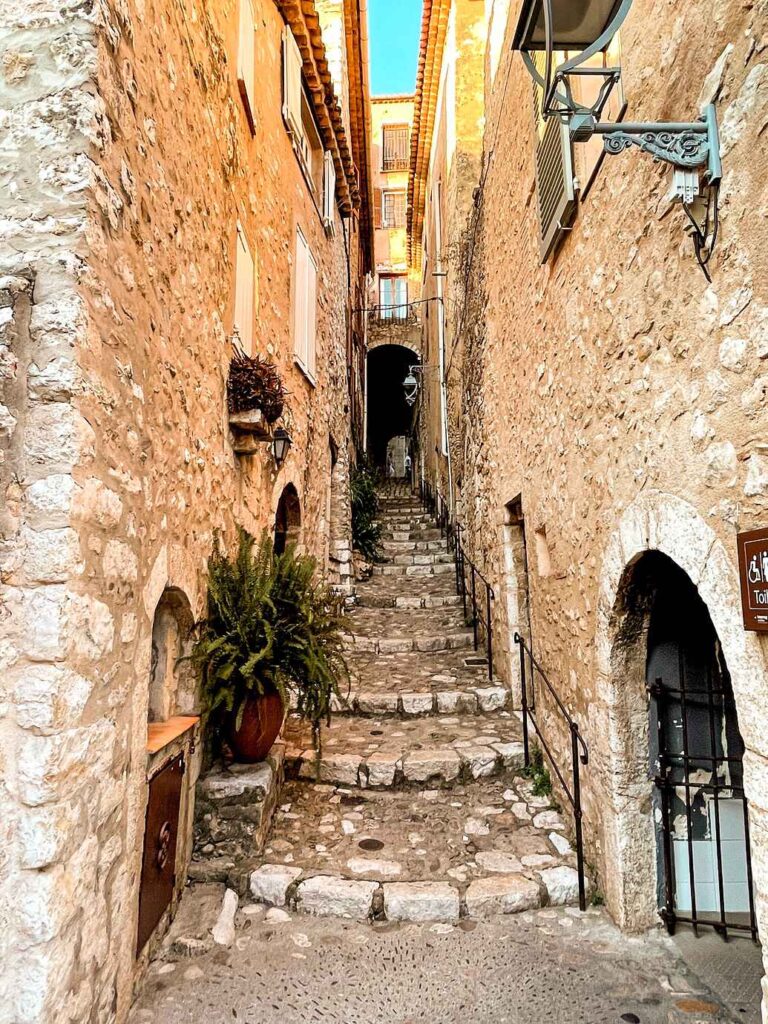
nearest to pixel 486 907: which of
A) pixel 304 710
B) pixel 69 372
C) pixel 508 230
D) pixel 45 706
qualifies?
pixel 304 710

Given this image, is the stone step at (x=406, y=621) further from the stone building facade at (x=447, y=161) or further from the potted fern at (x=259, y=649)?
the potted fern at (x=259, y=649)

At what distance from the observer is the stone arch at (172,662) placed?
3150 millimetres

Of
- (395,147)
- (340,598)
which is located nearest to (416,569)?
(340,598)

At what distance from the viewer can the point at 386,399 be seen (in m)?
23.1

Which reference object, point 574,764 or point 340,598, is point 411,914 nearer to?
point 574,764

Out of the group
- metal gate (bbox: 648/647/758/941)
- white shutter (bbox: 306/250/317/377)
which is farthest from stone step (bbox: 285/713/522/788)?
white shutter (bbox: 306/250/317/377)

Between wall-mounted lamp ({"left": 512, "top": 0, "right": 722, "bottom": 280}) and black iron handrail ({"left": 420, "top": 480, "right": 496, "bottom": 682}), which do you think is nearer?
wall-mounted lamp ({"left": 512, "top": 0, "right": 722, "bottom": 280})

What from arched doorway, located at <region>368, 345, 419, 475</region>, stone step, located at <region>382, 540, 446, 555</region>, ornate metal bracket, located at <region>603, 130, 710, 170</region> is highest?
arched doorway, located at <region>368, 345, 419, 475</region>

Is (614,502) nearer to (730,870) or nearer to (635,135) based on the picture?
(635,135)

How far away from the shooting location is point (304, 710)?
377 cm

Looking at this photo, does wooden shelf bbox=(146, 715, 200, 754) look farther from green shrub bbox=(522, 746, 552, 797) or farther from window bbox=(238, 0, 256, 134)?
window bbox=(238, 0, 256, 134)

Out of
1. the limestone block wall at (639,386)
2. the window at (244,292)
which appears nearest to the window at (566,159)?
the limestone block wall at (639,386)

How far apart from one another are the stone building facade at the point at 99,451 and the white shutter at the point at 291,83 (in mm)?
2584

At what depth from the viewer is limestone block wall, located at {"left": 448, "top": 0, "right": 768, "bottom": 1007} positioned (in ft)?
5.77
